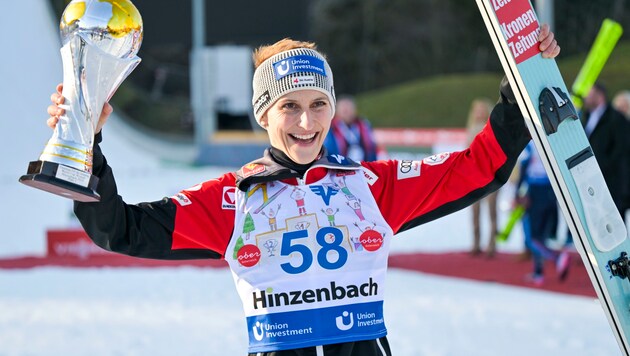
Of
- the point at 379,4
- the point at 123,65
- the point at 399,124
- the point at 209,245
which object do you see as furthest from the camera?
the point at 379,4

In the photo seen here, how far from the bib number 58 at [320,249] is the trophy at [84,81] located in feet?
1.68

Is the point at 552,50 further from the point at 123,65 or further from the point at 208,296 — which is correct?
the point at 208,296

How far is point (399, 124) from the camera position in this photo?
29844mm

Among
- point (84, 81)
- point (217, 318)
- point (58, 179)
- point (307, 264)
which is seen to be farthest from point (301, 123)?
point (217, 318)

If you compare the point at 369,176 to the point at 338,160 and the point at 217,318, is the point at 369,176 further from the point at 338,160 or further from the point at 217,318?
the point at 217,318

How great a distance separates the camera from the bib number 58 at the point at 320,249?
2.53 metres

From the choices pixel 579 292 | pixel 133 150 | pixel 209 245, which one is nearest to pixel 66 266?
pixel 579 292

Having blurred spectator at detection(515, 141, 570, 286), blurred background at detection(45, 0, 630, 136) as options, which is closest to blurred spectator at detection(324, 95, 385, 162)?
blurred spectator at detection(515, 141, 570, 286)

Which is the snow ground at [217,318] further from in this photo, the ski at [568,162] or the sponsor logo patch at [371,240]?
the sponsor logo patch at [371,240]

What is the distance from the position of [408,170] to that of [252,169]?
16.8 inches

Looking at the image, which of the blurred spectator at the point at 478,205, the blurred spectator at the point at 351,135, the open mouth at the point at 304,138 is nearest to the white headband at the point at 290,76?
the open mouth at the point at 304,138

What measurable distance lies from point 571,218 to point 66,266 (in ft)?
24.3

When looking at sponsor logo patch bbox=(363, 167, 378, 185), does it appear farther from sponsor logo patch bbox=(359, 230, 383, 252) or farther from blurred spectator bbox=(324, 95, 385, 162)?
blurred spectator bbox=(324, 95, 385, 162)

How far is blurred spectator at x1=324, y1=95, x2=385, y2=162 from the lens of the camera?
862cm
